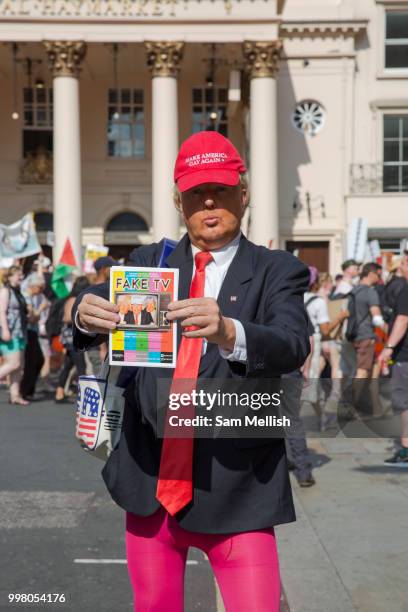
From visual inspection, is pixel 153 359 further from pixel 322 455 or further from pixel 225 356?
pixel 322 455

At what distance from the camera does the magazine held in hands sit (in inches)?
88.9

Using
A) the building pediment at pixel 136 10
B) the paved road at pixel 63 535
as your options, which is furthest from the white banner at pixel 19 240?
the building pediment at pixel 136 10

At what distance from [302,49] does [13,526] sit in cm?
2831

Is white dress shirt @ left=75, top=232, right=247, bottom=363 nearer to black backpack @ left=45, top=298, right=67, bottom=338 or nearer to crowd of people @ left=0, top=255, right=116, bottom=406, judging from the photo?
crowd of people @ left=0, top=255, right=116, bottom=406

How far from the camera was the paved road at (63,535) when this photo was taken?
4.56 m

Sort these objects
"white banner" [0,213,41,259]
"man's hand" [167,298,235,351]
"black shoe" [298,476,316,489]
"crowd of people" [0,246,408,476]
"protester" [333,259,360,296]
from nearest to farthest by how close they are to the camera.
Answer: "man's hand" [167,298,235,351] < "black shoe" [298,476,316,489] < "crowd of people" [0,246,408,476] < "protester" [333,259,360,296] < "white banner" [0,213,41,259]

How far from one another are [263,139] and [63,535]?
2475cm

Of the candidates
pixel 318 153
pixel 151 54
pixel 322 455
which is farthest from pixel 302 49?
pixel 322 455

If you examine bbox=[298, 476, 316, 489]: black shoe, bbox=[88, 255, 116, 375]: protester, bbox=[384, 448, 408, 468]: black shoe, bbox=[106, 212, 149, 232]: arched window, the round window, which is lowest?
bbox=[384, 448, 408, 468]: black shoe

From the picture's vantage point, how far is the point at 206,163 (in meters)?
2.54

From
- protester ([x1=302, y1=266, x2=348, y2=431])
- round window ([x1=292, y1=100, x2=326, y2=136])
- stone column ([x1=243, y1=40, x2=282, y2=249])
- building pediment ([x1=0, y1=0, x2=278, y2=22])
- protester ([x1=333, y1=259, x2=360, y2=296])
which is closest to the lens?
protester ([x1=302, y1=266, x2=348, y2=431])

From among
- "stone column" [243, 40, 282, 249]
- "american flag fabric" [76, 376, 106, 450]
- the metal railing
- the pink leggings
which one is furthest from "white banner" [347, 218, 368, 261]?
the pink leggings

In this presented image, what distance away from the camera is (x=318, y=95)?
31344 mm

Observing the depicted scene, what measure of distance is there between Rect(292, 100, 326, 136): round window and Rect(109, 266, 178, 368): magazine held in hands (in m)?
30.2
